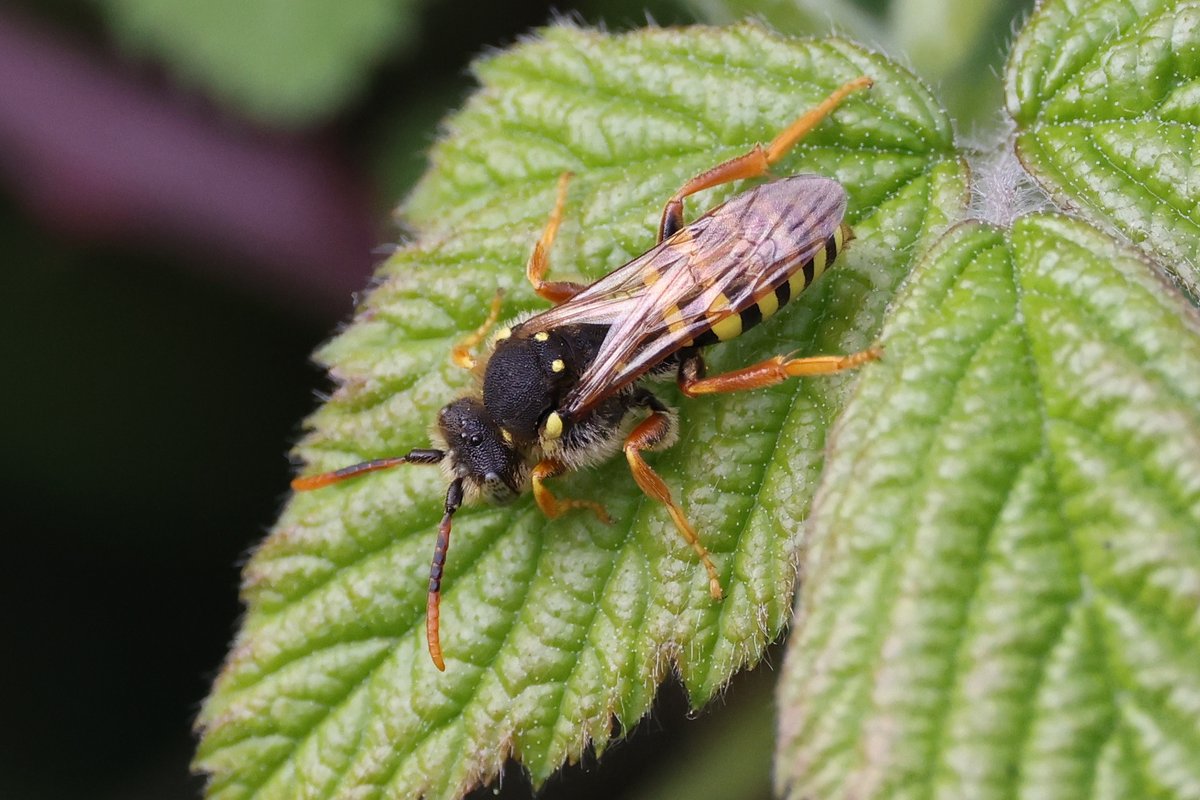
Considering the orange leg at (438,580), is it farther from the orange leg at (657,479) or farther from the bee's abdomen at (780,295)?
the bee's abdomen at (780,295)

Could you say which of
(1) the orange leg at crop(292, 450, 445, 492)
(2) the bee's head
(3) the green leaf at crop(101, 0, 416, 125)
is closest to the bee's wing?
(2) the bee's head

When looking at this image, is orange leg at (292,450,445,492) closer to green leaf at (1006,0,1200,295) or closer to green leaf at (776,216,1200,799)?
green leaf at (776,216,1200,799)

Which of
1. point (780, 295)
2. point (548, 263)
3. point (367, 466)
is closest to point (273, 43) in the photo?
point (548, 263)

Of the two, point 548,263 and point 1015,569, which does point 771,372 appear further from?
point 1015,569

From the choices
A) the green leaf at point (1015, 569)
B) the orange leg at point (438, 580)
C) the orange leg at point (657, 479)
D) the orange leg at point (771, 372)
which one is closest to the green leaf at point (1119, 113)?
the green leaf at point (1015, 569)

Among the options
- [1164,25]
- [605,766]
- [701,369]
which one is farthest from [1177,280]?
[605,766]

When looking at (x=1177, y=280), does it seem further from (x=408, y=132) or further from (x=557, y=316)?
(x=408, y=132)

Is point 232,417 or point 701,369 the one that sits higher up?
point 701,369
